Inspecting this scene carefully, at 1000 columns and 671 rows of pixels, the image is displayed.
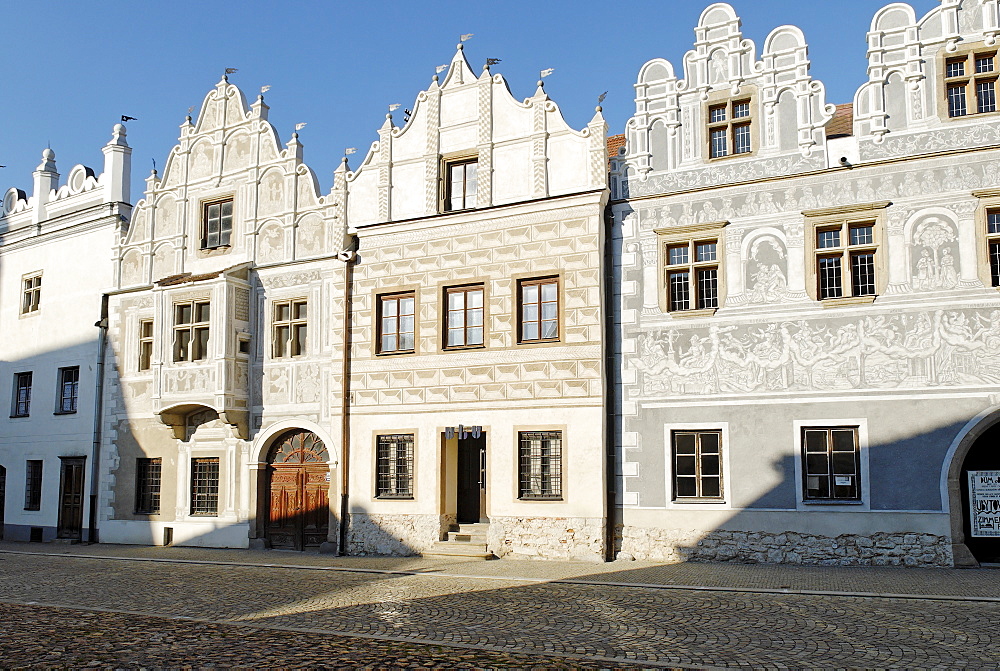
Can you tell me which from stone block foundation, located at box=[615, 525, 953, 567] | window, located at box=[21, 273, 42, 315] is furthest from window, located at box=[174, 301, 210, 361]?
stone block foundation, located at box=[615, 525, 953, 567]

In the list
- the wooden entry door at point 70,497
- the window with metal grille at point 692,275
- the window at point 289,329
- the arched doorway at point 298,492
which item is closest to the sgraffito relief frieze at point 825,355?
the window with metal grille at point 692,275

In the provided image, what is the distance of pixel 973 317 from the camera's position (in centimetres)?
1720

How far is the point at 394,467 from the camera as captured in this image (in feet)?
71.4

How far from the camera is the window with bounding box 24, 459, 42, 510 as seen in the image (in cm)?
2791

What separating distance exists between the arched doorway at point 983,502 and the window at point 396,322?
39.0 feet

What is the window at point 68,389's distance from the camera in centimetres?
2745

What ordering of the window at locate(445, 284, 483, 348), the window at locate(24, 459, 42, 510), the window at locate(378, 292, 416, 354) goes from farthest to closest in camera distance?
the window at locate(24, 459, 42, 510)
the window at locate(378, 292, 416, 354)
the window at locate(445, 284, 483, 348)

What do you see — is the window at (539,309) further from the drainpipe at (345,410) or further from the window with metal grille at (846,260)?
the window with metal grille at (846,260)

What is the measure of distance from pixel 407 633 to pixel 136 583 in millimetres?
7723

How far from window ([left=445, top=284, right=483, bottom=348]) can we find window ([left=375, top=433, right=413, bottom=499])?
2.46 metres

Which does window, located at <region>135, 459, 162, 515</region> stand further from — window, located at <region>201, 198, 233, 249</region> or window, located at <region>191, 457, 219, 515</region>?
window, located at <region>201, 198, 233, 249</region>

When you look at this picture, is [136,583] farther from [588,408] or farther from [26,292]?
[26,292]

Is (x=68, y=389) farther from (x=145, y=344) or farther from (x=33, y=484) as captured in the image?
(x=145, y=344)

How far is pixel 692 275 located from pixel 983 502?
22.6 ft
